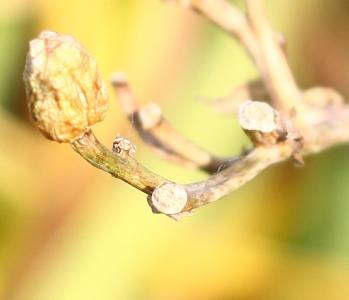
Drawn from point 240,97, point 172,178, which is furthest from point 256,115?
point 172,178

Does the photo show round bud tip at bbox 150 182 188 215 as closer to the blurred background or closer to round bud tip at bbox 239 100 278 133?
round bud tip at bbox 239 100 278 133

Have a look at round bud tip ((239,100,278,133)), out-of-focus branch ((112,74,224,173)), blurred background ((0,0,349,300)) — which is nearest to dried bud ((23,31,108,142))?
round bud tip ((239,100,278,133))

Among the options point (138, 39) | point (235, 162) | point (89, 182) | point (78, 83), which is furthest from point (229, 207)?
point (78, 83)

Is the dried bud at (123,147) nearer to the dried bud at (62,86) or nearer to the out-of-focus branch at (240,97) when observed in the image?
the dried bud at (62,86)

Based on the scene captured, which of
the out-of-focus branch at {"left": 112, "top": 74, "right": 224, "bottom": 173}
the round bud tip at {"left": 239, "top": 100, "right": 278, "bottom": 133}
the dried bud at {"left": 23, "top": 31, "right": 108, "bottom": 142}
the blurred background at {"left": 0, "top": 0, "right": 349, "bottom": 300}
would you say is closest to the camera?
the dried bud at {"left": 23, "top": 31, "right": 108, "bottom": 142}

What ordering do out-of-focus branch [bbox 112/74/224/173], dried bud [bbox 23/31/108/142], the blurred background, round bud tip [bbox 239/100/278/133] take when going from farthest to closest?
the blurred background < out-of-focus branch [bbox 112/74/224/173] < round bud tip [bbox 239/100/278/133] < dried bud [bbox 23/31/108/142]

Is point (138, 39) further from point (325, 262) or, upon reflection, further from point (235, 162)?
point (235, 162)
